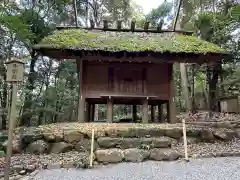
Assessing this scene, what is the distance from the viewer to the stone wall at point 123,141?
27.7 feet

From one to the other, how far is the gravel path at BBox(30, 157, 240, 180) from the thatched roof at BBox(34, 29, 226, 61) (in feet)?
17.0

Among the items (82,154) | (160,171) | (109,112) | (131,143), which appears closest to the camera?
(160,171)

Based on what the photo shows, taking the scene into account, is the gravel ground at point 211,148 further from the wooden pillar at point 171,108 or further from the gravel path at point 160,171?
the wooden pillar at point 171,108

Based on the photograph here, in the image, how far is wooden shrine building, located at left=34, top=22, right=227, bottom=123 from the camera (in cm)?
1184

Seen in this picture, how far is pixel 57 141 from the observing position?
31.1 ft

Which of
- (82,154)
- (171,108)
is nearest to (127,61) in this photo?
(171,108)

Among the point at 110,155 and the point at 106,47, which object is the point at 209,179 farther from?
the point at 106,47

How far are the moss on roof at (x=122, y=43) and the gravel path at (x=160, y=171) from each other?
17.3 feet

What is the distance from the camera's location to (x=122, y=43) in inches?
475

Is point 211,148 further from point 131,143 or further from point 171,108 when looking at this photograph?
point 171,108

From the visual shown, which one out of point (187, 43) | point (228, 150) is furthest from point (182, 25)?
point (228, 150)

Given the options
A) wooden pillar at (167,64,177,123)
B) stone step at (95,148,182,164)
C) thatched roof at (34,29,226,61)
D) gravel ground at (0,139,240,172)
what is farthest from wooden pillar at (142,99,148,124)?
stone step at (95,148,182,164)

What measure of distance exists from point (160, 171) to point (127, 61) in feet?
21.0

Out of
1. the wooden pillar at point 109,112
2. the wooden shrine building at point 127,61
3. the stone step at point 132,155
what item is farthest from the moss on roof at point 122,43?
the stone step at point 132,155
